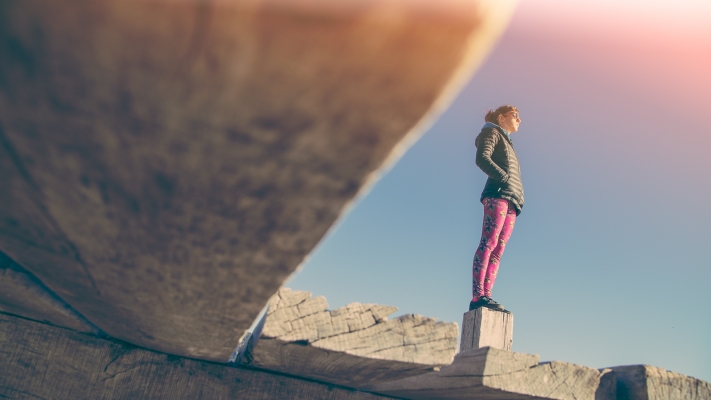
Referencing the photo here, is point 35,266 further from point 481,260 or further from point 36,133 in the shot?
point 481,260

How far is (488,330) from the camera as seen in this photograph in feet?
9.37

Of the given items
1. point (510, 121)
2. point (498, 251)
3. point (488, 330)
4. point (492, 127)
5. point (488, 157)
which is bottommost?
point (488, 330)

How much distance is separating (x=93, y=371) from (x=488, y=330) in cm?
207

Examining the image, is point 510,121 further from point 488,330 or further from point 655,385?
point 655,385

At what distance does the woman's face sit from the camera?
4332mm

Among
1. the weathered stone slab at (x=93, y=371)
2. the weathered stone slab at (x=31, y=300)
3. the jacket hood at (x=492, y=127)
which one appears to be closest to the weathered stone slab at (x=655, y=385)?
the weathered stone slab at (x=93, y=371)

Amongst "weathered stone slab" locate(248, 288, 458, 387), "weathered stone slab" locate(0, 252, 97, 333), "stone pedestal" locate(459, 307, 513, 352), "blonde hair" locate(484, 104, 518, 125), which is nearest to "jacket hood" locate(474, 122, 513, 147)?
"blonde hair" locate(484, 104, 518, 125)

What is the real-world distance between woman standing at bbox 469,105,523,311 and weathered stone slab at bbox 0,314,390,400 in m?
2.11

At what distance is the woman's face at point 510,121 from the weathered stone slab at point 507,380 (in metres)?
2.69

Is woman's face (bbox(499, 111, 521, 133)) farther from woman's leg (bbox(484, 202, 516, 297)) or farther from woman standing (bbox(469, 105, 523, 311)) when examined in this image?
woman's leg (bbox(484, 202, 516, 297))

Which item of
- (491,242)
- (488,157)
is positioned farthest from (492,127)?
(491,242)

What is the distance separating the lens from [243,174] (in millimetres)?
549

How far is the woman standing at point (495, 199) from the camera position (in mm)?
3607

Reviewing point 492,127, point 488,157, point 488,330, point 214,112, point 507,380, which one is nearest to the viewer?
point 214,112
